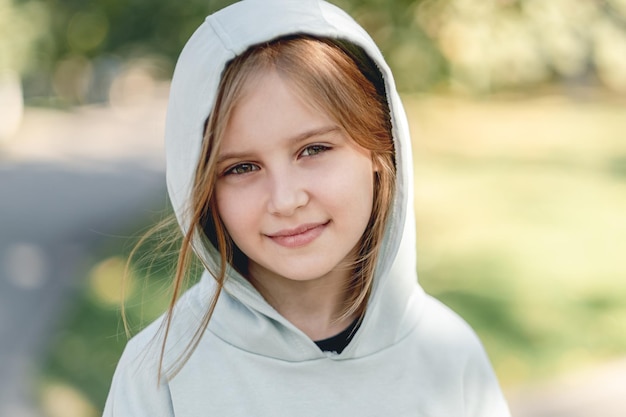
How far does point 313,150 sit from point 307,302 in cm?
38

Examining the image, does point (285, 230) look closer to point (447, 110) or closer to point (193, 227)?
point (193, 227)

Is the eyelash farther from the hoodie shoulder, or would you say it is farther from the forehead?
the hoodie shoulder

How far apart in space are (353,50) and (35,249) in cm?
706

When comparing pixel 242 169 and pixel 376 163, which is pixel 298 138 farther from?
pixel 376 163

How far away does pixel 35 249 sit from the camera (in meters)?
8.30

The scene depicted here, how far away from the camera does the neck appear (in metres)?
1.94

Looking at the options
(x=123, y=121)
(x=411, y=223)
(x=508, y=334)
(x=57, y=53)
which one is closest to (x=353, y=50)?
(x=411, y=223)

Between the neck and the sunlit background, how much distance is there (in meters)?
0.27

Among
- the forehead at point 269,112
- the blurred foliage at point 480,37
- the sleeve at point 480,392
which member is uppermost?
the blurred foliage at point 480,37

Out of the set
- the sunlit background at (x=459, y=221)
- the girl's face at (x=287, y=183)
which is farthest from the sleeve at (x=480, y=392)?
the sunlit background at (x=459, y=221)

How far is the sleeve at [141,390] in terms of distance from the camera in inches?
69.3

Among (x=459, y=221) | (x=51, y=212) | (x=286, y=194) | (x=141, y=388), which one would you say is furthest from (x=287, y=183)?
(x=51, y=212)

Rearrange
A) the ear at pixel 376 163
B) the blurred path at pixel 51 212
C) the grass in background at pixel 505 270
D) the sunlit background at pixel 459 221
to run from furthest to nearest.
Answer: the blurred path at pixel 51 212 → the grass in background at pixel 505 270 → the sunlit background at pixel 459 221 → the ear at pixel 376 163

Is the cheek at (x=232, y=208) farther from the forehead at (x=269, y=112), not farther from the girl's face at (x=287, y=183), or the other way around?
the forehead at (x=269, y=112)
